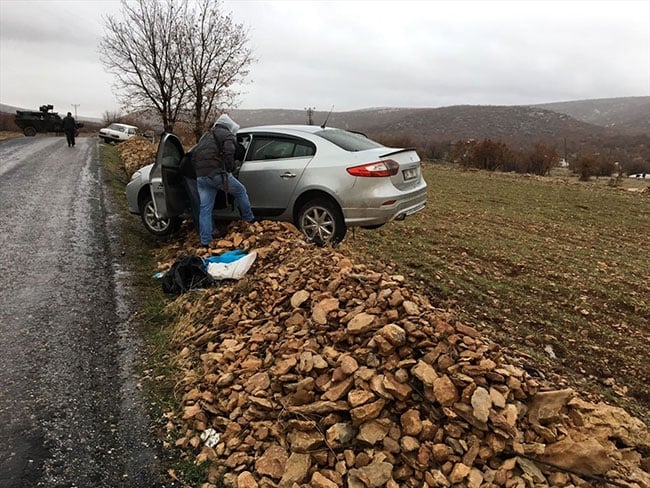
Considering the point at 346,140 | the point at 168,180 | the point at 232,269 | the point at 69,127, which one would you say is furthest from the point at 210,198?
the point at 69,127

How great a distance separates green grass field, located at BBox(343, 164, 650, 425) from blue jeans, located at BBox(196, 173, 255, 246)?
6.45 feet

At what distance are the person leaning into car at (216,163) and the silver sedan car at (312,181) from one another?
36 centimetres

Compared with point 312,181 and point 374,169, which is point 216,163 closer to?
point 312,181

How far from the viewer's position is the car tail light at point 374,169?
6055mm

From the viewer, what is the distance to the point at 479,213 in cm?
1447

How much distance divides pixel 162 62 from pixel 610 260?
20.5 meters

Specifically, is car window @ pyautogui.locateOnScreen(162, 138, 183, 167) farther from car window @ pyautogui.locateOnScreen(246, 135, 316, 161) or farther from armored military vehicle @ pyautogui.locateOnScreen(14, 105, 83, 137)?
armored military vehicle @ pyautogui.locateOnScreen(14, 105, 83, 137)

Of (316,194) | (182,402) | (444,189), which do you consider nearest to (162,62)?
(444,189)

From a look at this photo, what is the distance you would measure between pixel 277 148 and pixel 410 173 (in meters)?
1.89

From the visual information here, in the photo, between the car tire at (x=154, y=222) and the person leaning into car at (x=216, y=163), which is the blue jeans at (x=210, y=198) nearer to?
the person leaning into car at (x=216, y=163)

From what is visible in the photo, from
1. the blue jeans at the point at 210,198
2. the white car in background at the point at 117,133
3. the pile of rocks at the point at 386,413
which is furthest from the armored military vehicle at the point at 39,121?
the pile of rocks at the point at 386,413

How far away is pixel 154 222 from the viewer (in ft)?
25.6

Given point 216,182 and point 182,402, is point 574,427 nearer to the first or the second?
point 182,402

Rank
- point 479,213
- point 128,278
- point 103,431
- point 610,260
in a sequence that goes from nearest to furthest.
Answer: point 103,431
point 128,278
point 610,260
point 479,213
